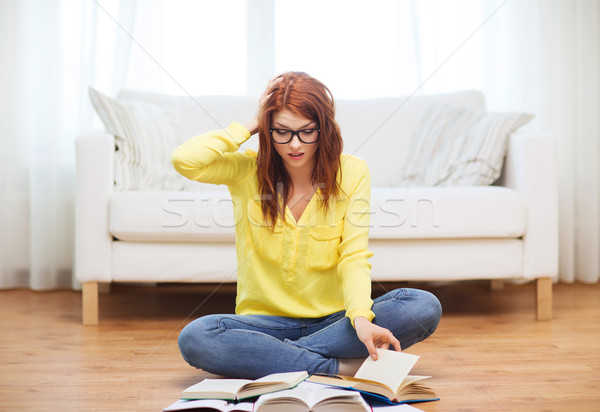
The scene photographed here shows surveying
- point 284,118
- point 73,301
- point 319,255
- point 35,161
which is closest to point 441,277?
point 319,255

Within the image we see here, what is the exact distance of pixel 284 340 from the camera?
4.99 ft

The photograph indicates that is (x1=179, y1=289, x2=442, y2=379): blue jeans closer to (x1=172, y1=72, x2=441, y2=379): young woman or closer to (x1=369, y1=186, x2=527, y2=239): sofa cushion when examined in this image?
(x1=172, y1=72, x2=441, y2=379): young woman

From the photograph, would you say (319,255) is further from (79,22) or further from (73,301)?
(79,22)

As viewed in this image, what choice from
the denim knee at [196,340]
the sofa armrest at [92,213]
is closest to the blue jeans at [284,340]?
the denim knee at [196,340]

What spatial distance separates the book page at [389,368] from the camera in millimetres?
1276

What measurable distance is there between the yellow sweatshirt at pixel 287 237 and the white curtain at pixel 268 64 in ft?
5.18

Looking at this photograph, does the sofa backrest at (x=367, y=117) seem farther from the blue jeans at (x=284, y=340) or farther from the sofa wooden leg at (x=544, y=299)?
the blue jeans at (x=284, y=340)


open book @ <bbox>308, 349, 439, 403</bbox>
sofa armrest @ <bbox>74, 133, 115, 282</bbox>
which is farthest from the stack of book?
sofa armrest @ <bbox>74, 133, 115, 282</bbox>

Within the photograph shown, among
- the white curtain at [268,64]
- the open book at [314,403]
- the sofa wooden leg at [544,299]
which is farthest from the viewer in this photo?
the white curtain at [268,64]

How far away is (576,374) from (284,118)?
961 mm

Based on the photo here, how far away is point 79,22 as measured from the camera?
2.93 m

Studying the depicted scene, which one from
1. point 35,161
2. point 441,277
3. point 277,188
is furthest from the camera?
point 35,161

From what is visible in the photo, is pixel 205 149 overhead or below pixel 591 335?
overhead

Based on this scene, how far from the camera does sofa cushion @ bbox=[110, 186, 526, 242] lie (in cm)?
211
